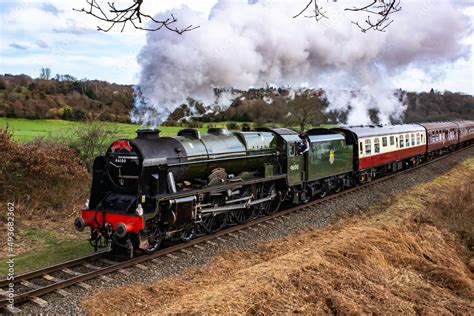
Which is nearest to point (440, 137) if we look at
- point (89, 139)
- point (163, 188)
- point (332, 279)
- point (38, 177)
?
point (89, 139)

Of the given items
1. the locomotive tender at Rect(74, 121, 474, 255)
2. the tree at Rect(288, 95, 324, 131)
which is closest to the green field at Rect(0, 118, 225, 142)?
the locomotive tender at Rect(74, 121, 474, 255)

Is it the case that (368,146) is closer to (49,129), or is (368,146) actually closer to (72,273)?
(49,129)

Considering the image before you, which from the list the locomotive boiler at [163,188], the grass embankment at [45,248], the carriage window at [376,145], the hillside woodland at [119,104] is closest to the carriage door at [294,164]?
the locomotive boiler at [163,188]

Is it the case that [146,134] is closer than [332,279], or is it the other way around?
[332,279]

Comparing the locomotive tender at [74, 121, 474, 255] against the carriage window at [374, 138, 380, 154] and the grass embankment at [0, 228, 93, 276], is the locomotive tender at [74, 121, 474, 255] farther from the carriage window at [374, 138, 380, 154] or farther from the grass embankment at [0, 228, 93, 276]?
the carriage window at [374, 138, 380, 154]

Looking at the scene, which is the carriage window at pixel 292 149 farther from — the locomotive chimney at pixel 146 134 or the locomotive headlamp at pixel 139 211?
the locomotive headlamp at pixel 139 211

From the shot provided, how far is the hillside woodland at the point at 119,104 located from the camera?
20123mm

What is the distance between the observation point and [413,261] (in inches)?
379

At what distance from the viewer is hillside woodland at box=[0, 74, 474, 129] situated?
20.1 m

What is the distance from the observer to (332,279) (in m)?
7.50

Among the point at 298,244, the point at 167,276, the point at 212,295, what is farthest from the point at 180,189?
the point at 212,295

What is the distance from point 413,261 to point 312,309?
4164 mm

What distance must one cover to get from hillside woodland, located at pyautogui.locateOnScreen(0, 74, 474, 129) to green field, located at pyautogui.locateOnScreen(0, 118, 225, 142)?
0.47 meters

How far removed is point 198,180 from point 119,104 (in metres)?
11.2
